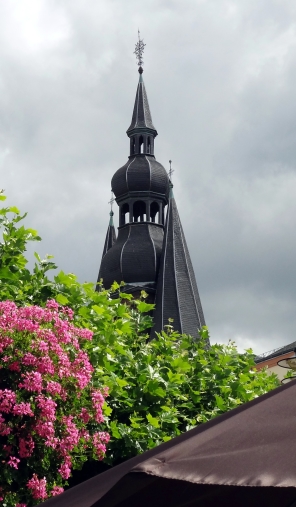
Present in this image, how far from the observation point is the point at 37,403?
271 inches

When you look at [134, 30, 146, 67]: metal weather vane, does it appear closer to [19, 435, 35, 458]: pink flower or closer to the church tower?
the church tower

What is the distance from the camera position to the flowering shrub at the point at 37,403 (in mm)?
6832

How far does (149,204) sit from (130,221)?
6.57 feet

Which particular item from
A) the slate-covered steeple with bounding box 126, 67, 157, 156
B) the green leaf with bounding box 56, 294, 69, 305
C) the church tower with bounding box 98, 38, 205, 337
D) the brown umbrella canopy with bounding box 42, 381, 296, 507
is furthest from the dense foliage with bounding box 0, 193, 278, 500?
the slate-covered steeple with bounding box 126, 67, 157, 156

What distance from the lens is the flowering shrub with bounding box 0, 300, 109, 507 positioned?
6.83 meters

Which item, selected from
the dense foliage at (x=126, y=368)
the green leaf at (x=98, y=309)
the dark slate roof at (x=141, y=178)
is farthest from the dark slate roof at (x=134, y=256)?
the green leaf at (x=98, y=309)

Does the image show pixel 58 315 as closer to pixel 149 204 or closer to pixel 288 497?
pixel 288 497

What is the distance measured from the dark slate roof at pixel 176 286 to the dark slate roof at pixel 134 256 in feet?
3.85

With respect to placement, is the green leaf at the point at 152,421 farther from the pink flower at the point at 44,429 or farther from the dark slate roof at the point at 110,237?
the dark slate roof at the point at 110,237

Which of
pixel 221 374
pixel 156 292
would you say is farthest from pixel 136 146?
pixel 221 374

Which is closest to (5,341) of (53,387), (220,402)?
(53,387)

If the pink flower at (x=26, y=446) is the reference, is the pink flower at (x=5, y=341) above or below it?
above

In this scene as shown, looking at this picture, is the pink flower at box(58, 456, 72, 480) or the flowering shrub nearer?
the flowering shrub

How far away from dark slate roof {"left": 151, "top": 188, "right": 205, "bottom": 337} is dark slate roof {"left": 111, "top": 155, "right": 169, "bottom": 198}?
79.4 inches
